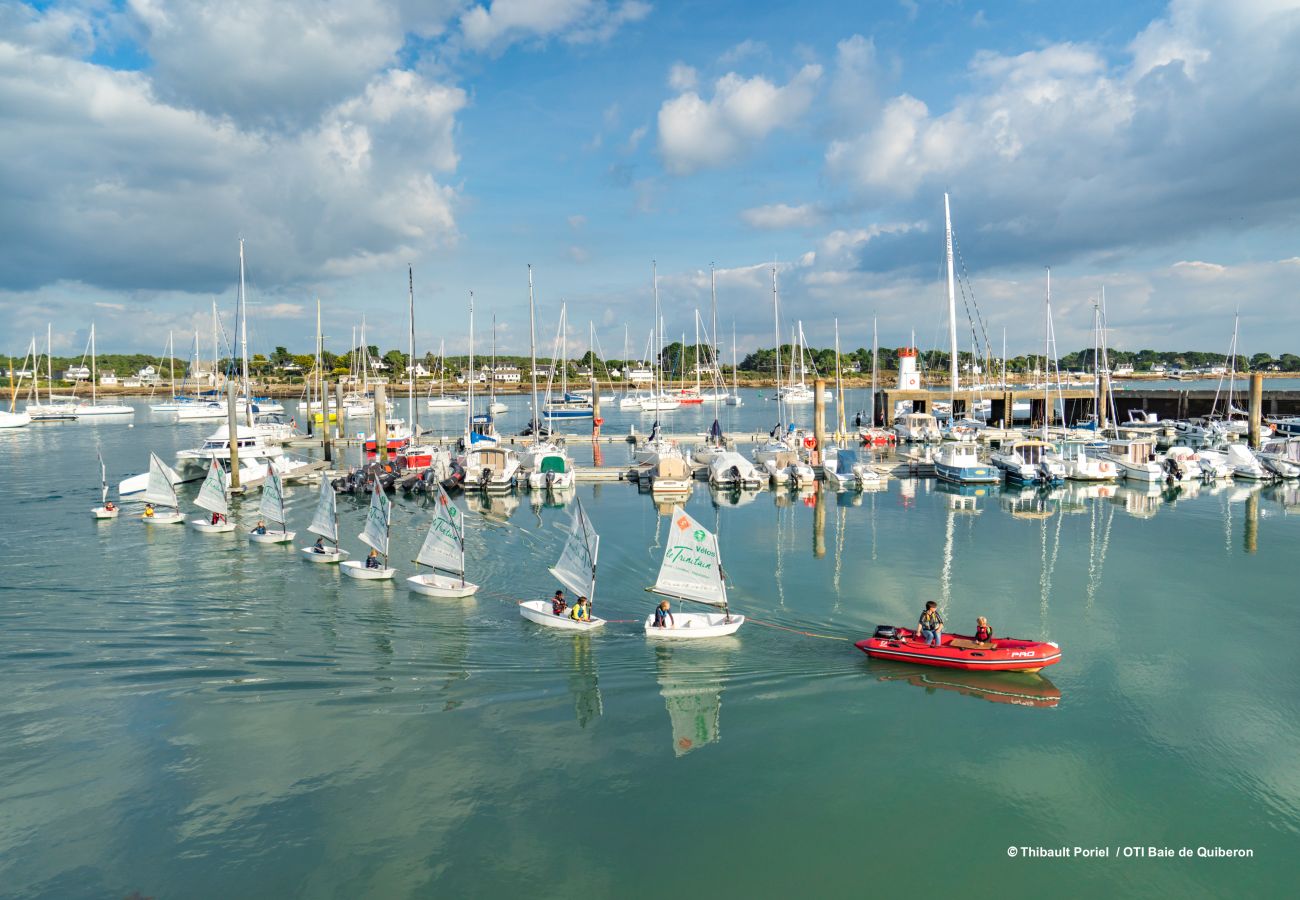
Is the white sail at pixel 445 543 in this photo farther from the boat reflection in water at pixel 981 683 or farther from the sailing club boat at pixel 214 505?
the sailing club boat at pixel 214 505

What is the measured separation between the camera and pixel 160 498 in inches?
2133

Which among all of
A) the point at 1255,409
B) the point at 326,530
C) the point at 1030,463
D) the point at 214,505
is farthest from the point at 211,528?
the point at 1255,409

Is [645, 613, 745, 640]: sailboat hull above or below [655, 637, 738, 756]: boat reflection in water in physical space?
above

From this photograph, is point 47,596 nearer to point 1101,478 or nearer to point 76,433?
point 1101,478

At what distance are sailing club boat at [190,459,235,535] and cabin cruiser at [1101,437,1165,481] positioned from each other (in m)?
75.1

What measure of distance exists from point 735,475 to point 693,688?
44.2 meters

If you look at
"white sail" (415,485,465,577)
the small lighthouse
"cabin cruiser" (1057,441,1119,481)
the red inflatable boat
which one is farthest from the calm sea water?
the small lighthouse

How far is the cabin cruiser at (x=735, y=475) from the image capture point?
69.6 m

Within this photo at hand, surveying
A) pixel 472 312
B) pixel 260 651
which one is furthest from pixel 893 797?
pixel 472 312

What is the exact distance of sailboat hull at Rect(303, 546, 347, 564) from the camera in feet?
137

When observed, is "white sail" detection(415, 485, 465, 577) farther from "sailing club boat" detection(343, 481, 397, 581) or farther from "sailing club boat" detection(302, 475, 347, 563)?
"sailing club boat" detection(302, 475, 347, 563)

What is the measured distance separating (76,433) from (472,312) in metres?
80.6

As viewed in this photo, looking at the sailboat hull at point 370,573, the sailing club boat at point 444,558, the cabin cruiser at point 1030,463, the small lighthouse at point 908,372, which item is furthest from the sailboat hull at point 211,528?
the small lighthouse at point 908,372

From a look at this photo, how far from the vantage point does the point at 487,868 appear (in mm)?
17719
